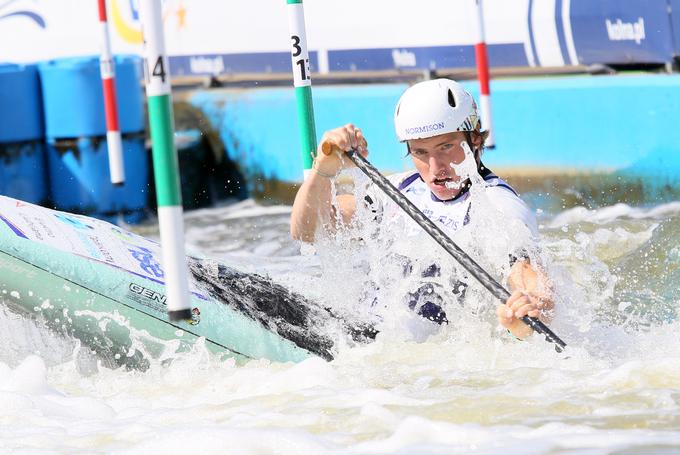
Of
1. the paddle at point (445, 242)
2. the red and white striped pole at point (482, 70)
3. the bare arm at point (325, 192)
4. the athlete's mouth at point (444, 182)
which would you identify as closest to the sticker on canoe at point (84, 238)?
the bare arm at point (325, 192)

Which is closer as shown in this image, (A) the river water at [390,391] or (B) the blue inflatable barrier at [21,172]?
(A) the river water at [390,391]

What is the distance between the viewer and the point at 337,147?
4.33 metres

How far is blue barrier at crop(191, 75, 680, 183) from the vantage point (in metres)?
7.69

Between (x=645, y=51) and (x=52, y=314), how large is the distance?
446cm

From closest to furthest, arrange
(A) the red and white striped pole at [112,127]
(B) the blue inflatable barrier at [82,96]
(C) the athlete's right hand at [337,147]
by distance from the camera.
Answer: (C) the athlete's right hand at [337,147], (A) the red and white striped pole at [112,127], (B) the blue inflatable barrier at [82,96]

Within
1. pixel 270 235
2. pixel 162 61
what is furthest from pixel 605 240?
pixel 162 61

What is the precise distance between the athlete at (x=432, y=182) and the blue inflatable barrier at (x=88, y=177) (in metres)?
4.63

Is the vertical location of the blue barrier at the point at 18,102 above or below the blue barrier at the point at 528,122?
above

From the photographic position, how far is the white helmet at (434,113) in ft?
14.6

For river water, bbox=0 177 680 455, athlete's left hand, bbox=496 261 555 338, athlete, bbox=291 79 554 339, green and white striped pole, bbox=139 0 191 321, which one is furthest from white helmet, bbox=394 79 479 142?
green and white striped pole, bbox=139 0 191 321

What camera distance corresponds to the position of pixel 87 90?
29.6 feet

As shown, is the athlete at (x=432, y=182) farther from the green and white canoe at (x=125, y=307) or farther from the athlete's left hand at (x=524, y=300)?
the green and white canoe at (x=125, y=307)

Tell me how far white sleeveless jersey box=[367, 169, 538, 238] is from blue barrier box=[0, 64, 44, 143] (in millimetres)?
4876

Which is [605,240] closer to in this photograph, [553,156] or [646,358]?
[553,156]
